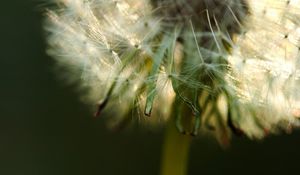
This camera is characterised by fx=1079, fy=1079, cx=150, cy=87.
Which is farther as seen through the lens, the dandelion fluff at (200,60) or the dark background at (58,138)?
the dark background at (58,138)

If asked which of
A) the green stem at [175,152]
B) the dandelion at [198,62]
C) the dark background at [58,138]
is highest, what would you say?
the dark background at [58,138]

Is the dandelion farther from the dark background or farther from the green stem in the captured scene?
the dark background

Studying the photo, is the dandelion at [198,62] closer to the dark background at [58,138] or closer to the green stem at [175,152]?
the green stem at [175,152]

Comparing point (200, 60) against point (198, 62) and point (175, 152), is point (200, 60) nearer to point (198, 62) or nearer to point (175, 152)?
point (198, 62)

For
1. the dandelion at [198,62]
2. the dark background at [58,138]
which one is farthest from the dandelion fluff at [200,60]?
the dark background at [58,138]

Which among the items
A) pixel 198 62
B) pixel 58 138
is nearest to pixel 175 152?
pixel 198 62

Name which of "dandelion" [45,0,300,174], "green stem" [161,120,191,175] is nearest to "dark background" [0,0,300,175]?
"dandelion" [45,0,300,174]

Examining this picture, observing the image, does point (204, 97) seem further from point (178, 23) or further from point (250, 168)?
point (250, 168)
